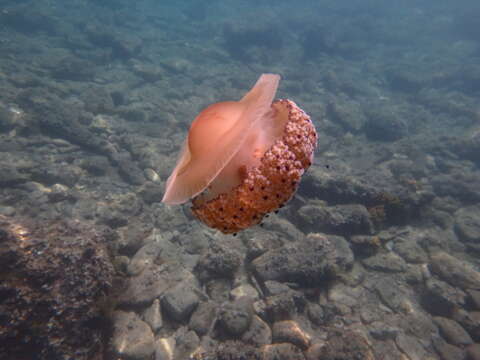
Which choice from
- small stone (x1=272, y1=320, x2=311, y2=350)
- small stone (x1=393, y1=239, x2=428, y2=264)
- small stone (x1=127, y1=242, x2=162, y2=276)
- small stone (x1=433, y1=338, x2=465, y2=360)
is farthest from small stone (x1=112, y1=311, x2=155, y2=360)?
small stone (x1=393, y1=239, x2=428, y2=264)

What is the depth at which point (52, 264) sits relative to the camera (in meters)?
4.01

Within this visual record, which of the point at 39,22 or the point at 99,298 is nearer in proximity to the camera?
the point at 99,298

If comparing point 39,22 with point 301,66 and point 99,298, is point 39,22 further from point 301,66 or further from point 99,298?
point 99,298

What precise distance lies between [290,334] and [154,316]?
2.50 meters

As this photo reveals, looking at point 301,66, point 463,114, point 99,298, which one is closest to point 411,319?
point 99,298

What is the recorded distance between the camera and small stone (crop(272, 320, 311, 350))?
508 centimetres

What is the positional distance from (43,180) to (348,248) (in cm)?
900

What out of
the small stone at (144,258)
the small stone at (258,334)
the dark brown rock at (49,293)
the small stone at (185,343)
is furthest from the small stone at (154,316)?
the small stone at (258,334)

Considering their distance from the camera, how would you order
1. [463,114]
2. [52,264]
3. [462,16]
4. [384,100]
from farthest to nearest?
[462,16] → [384,100] → [463,114] → [52,264]

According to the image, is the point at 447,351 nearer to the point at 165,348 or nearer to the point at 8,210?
the point at 165,348

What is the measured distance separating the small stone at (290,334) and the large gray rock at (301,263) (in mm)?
1025

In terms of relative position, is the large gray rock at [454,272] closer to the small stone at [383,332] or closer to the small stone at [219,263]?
the small stone at [383,332]

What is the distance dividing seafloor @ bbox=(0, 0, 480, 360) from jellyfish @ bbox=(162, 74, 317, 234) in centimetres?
337

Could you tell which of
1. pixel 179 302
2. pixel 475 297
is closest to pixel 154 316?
pixel 179 302
